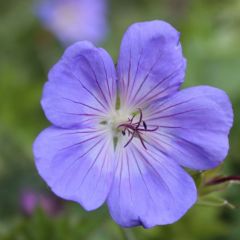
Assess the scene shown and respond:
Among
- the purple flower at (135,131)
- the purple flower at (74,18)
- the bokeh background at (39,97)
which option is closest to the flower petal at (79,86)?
the purple flower at (135,131)

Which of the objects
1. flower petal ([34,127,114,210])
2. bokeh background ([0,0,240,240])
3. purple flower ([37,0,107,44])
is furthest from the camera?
purple flower ([37,0,107,44])

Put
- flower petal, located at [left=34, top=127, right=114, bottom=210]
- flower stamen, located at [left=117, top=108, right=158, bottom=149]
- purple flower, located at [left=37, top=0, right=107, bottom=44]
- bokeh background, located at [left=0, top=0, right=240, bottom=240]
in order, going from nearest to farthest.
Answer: flower petal, located at [left=34, top=127, right=114, bottom=210]
flower stamen, located at [left=117, top=108, right=158, bottom=149]
bokeh background, located at [left=0, top=0, right=240, bottom=240]
purple flower, located at [left=37, top=0, right=107, bottom=44]

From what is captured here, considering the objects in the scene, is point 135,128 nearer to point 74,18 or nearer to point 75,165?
point 75,165

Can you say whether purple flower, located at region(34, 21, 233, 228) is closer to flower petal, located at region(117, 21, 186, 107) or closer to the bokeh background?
flower petal, located at region(117, 21, 186, 107)

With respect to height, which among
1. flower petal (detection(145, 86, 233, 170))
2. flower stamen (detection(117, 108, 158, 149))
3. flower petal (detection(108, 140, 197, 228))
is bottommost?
flower petal (detection(108, 140, 197, 228))

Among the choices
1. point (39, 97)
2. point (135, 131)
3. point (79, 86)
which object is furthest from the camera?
point (39, 97)

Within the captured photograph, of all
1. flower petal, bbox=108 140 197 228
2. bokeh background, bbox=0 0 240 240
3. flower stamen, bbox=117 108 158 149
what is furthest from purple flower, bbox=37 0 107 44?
flower petal, bbox=108 140 197 228

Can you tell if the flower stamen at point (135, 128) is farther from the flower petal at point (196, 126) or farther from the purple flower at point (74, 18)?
the purple flower at point (74, 18)

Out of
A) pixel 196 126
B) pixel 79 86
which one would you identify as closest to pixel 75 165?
pixel 79 86
